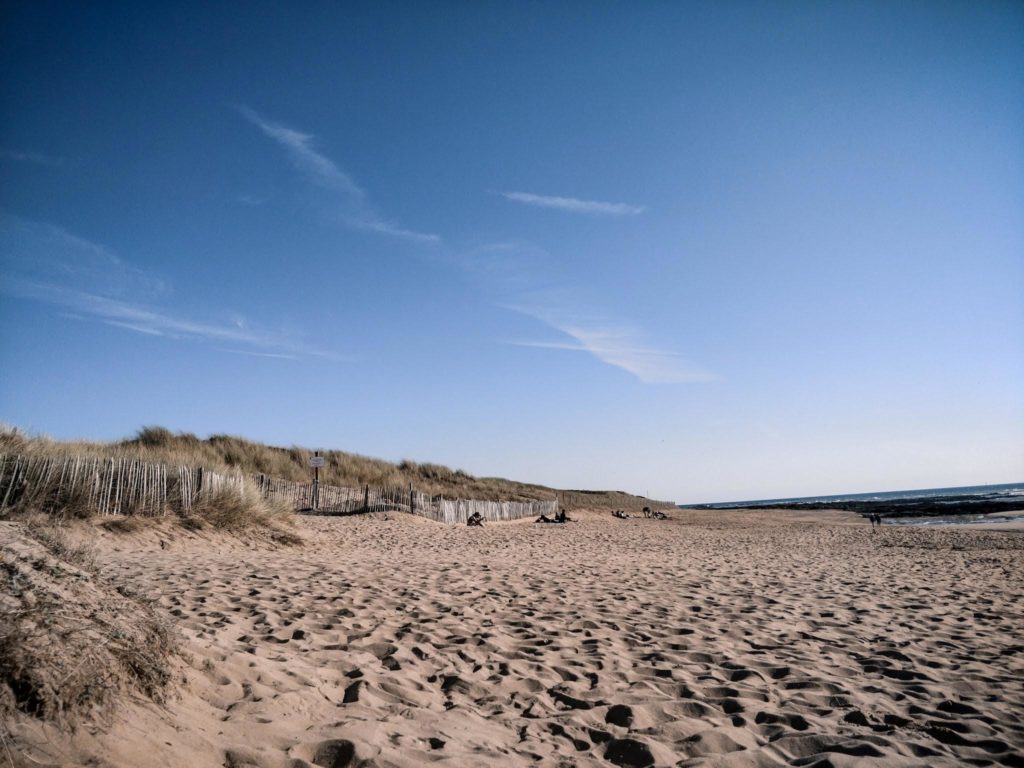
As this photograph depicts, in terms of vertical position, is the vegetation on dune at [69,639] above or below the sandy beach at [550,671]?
above

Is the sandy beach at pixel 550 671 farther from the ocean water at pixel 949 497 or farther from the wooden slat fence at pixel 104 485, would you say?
the ocean water at pixel 949 497

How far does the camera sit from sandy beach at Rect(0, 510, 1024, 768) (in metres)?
2.62

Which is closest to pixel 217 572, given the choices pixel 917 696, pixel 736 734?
pixel 736 734

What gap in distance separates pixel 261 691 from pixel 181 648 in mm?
549

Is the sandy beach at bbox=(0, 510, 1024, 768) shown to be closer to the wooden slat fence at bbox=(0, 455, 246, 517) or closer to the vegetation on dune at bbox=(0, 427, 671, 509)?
the wooden slat fence at bbox=(0, 455, 246, 517)

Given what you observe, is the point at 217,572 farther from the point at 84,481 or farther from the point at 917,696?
Result: the point at 917,696

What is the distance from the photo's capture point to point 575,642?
4.54 metres

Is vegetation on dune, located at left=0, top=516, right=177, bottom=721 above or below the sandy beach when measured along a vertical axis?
above

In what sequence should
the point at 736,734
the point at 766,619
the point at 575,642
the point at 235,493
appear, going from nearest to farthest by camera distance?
the point at 736,734, the point at 575,642, the point at 766,619, the point at 235,493

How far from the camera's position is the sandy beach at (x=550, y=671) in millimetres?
2625

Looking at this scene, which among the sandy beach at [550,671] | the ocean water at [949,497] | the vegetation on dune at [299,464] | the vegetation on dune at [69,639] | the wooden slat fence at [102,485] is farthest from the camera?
the ocean water at [949,497]

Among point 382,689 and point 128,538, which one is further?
point 128,538

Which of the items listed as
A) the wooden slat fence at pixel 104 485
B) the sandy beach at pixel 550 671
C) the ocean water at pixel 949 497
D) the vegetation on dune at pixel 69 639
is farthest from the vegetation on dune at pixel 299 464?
the ocean water at pixel 949 497

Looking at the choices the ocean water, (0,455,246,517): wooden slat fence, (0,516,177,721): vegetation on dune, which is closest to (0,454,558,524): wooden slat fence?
(0,455,246,517): wooden slat fence
